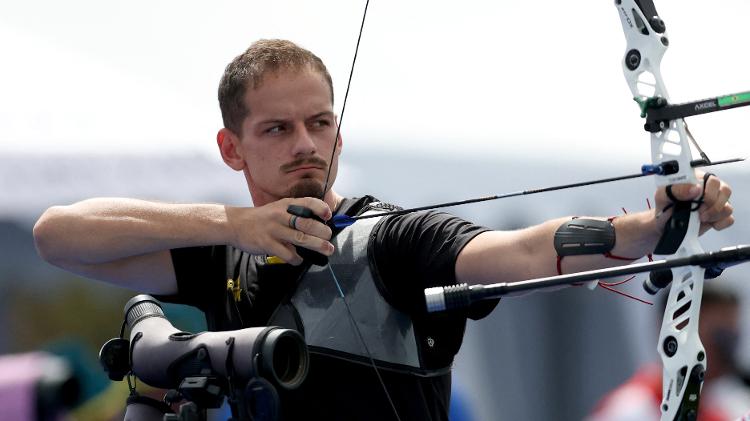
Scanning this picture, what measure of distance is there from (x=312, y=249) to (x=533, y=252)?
48 centimetres

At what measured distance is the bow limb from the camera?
217cm

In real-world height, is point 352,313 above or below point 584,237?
below

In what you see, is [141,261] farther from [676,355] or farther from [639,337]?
[639,337]

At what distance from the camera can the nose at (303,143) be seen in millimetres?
2664

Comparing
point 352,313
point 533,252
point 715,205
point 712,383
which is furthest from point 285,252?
point 712,383

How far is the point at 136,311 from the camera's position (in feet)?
8.84

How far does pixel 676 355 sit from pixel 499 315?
270cm

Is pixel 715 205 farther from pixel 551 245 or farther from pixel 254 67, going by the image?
pixel 254 67

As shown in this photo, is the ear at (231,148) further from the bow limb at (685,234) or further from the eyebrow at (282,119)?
the bow limb at (685,234)

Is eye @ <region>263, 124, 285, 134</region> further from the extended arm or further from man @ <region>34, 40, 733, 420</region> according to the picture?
the extended arm

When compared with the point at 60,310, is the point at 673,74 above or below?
above

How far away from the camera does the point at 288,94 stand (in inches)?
107

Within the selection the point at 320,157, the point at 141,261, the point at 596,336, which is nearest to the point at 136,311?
the point at 141,261

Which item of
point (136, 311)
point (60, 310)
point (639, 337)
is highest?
point (136, 311)
